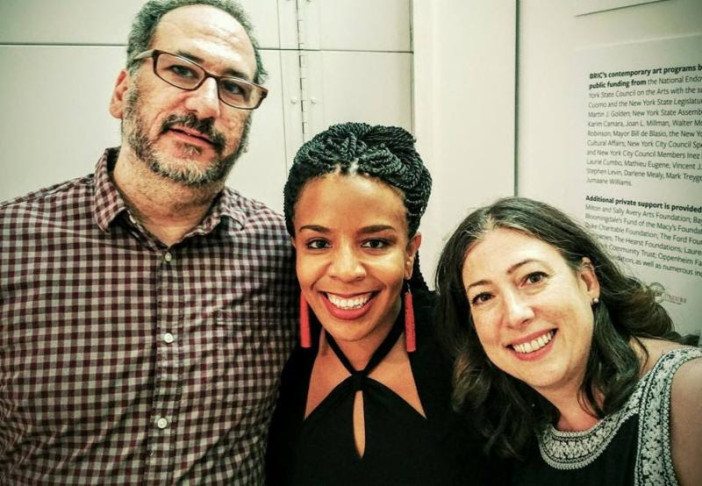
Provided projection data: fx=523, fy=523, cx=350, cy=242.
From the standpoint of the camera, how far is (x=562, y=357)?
3.76ft

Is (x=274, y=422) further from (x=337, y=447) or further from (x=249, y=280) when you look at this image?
(x=249, y=280)

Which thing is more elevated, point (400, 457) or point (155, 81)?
point (155, 81)

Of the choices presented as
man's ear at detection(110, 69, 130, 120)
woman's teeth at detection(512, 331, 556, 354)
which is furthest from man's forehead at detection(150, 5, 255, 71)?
woman's teeth at detection(512, 331, 556, 354)

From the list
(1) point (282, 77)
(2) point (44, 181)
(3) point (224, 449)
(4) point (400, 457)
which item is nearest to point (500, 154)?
(1) point (282, 77)

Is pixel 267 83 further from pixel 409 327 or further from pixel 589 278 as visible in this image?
pixel 589 278

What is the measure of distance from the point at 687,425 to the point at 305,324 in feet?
2.87

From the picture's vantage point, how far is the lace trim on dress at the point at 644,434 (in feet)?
3.32

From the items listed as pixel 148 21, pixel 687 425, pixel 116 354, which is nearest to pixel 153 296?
pixel 116 354

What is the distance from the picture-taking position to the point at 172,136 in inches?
52.0

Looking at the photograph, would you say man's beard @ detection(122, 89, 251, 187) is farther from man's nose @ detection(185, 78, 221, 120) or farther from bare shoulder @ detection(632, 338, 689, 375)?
bare shoulder @ detection(632, 338, 689, 375)

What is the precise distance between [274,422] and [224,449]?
17 centimetres

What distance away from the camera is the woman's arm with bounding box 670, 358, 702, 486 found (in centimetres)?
96

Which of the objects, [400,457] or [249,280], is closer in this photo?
[400,457]

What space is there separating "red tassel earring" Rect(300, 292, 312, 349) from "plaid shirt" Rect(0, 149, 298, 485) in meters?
0.12
